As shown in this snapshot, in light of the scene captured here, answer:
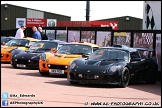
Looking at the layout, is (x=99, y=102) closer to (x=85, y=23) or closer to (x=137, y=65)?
(x=137, y=65)

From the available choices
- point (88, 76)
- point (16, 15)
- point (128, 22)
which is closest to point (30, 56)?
point (88, 76)

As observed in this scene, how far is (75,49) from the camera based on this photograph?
54.8 ft

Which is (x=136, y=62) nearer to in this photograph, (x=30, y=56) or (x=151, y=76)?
(x=151, y=76)

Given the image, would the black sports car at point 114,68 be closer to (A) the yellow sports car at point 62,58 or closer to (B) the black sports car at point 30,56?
(A) the yellow sports car at point 62,58

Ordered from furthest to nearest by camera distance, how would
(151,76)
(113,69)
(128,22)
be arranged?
(128,22), (151,76), (113,69)

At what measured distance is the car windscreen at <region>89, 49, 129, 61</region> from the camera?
13898 millimetres

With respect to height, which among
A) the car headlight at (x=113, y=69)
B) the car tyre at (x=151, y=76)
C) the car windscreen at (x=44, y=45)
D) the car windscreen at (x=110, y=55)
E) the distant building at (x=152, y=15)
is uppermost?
the distant building at (x=152, y=15)

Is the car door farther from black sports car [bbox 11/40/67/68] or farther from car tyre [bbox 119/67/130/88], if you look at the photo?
black sports car [bbox 11/40/67/68]

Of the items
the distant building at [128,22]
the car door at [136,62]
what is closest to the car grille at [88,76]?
the car door at [136,62]

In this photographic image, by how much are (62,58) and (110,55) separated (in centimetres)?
226

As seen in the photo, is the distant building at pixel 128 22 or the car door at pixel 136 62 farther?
the distant building at pixel 128 22

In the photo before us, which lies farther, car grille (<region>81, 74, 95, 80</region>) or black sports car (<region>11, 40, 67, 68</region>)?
black sports car (<region>11, 40, 67, 68</region>)

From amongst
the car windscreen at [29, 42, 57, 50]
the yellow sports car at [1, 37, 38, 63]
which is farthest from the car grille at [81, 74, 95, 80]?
the yellow sports car at [1, 37, 38, 63]

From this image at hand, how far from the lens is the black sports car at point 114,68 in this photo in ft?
42.0
